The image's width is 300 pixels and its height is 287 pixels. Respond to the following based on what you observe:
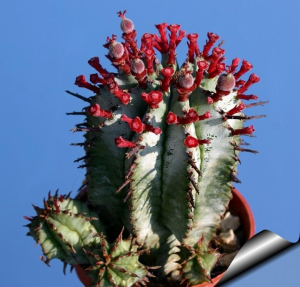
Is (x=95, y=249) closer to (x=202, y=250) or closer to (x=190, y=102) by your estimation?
(x=202, y=250)

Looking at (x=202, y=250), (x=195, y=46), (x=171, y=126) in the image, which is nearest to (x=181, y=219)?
(x=202, y=250)

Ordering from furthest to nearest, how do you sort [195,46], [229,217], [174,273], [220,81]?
[229,217], [174,273], [195,46], [220,81]

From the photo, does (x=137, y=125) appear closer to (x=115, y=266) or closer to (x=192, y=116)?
(x=192, y=116)

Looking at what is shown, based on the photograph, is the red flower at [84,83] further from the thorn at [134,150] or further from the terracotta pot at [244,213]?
the terracotta pot at [244,213]

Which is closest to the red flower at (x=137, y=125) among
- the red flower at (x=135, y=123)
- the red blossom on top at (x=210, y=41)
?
the red flower at (x=135, y=123)

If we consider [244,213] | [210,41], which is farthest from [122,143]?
[244,213]

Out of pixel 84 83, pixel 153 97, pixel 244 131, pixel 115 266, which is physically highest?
pixel 84 83

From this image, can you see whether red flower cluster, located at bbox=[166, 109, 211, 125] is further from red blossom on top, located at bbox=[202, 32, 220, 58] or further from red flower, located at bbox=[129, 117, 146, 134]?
red blossom on top, located at bbox=[202, 32, 220, 58]

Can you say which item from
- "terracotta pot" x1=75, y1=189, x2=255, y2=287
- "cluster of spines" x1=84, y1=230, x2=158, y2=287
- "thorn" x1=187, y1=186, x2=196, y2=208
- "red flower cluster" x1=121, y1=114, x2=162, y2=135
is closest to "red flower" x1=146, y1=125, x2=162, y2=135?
"red flower cluster" x1=121, y1=114, x2=162, y2=135
